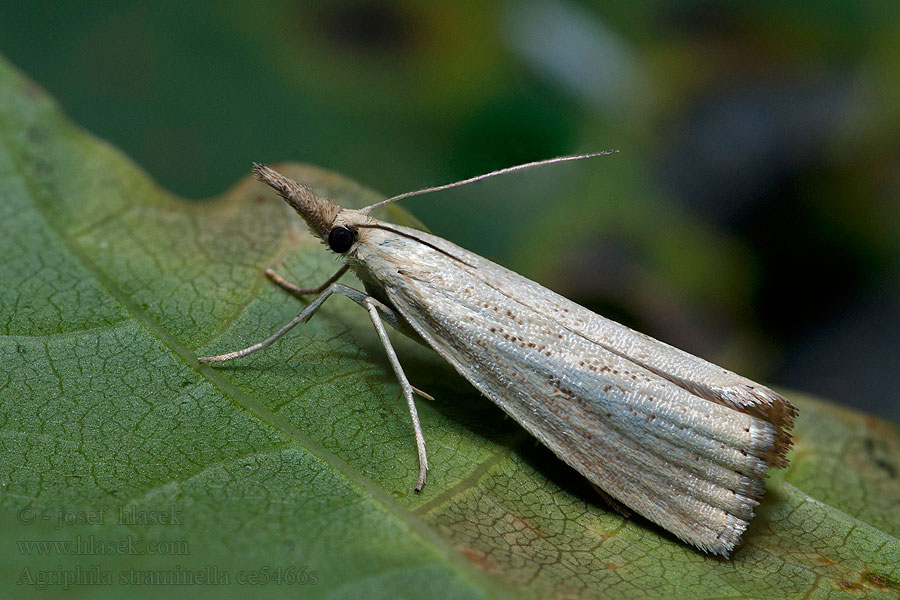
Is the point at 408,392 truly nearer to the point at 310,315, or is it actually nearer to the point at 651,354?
the point at 310,315

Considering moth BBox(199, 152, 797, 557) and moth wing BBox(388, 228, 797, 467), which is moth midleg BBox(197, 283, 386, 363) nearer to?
moth BBox(199, 152, 797, 557)

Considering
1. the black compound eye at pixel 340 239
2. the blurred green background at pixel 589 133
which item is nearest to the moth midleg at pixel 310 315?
the black compound eye at pixel 340 239

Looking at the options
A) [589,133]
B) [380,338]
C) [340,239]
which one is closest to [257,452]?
[380,338]

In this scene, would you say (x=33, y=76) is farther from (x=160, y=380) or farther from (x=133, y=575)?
(x=133, y=575)

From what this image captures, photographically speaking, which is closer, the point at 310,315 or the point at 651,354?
the point at 651,354

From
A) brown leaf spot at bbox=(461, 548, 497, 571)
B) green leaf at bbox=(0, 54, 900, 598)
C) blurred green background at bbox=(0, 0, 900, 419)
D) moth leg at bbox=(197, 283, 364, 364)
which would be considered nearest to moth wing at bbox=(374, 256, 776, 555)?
green leaf at bbox=(0, 54, 900, 598)

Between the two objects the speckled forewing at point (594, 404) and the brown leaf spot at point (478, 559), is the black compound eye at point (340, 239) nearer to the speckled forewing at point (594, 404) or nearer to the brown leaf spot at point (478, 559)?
the speckled forewing at point (594, 404)

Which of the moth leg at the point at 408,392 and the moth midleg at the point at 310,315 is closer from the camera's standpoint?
the moth leg at the point at 408,392

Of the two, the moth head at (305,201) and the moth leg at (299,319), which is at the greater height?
the moth head at (305,201)
